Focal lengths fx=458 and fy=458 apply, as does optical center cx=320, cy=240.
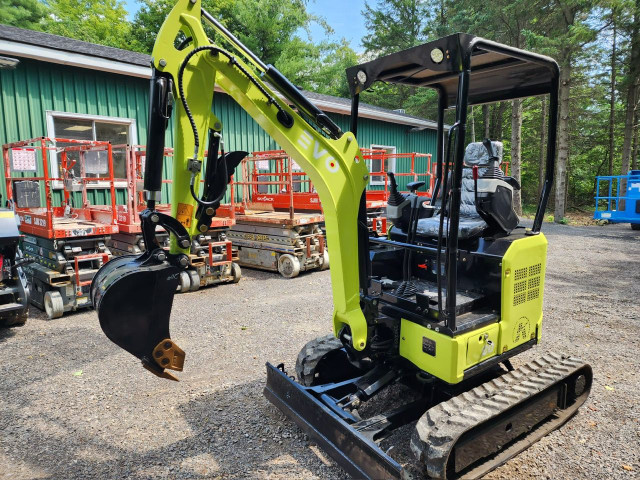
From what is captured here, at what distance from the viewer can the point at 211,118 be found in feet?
9.84

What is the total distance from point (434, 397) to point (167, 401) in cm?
228

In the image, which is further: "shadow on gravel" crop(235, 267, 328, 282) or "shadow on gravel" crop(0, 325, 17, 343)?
"shadow on gravel" crop(235, 267, 328, 282)

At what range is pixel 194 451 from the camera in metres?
3.30

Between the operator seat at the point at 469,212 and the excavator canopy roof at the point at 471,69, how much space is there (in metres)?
0.52

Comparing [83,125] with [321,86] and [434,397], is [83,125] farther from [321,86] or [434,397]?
[321,86]

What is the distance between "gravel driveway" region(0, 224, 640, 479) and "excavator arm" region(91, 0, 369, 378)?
936mm

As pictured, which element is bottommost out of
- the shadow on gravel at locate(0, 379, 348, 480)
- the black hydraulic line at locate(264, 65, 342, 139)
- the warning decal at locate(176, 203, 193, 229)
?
the shadow on gravel at locate(0, 379, 348, 480)

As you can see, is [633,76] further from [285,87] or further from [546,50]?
[285,87]

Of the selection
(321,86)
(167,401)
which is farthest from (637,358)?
(321,86)

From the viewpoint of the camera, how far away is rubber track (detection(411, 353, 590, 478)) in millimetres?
2676

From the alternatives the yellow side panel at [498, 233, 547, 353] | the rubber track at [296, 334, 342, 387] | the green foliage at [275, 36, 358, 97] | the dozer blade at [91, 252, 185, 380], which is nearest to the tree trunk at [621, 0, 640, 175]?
the green foliage at [275, 36, 358, 97]

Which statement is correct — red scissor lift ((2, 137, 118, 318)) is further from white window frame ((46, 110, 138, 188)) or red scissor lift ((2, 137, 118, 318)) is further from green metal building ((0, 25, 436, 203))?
green metal building ((0, 25, 436, 203))

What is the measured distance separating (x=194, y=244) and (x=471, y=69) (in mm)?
5646

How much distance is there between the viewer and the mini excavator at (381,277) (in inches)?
106
